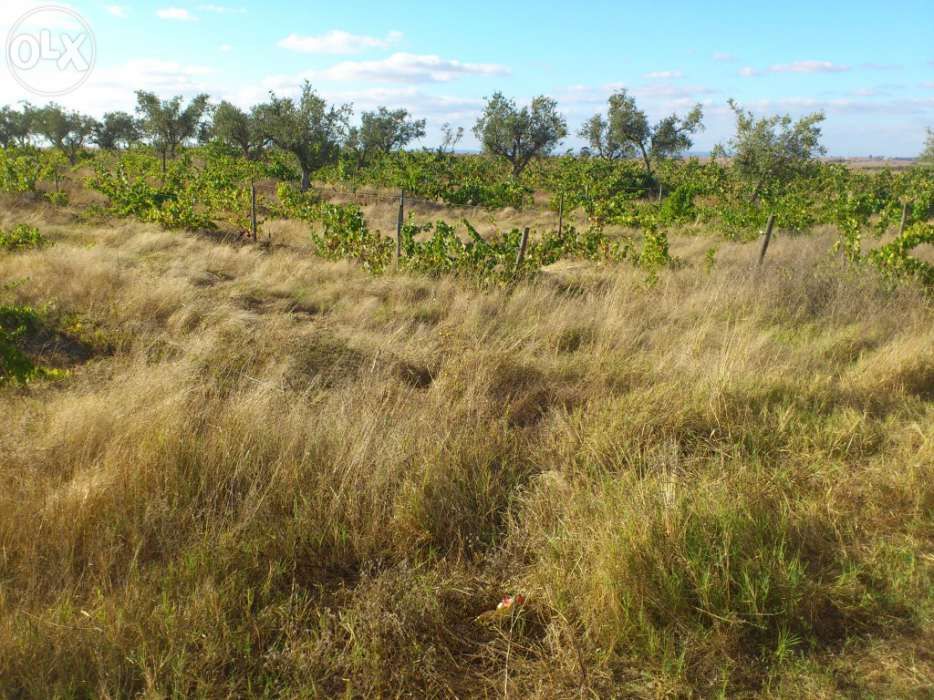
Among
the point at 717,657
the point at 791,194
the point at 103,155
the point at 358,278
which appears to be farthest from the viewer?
the point at 103,155

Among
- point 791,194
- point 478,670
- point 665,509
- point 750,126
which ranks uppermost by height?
point 750,126

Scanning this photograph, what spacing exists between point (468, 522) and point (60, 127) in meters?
45.6

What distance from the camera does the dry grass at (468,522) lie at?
2443mm

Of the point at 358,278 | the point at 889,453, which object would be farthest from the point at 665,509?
the point at 358,278

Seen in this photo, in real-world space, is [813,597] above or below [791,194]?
below

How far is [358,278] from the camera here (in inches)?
362

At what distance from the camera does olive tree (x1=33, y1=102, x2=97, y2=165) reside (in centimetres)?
3912

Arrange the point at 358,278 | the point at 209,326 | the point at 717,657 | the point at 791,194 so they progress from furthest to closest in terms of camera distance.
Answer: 1. the point at 791,194
2. the point at 358,278
3. the point at 209,326
4. the point at 717,657

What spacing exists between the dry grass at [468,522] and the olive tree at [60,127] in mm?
40964

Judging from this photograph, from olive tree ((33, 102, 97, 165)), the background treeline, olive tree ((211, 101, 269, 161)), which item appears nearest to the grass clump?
the background treeline

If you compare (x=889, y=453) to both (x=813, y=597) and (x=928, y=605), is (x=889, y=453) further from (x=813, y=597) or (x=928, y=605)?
(x=813, y=597)

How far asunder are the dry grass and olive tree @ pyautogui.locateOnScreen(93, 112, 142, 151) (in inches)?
1816

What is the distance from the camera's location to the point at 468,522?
3299 millimetres

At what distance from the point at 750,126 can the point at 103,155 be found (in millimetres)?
33745
